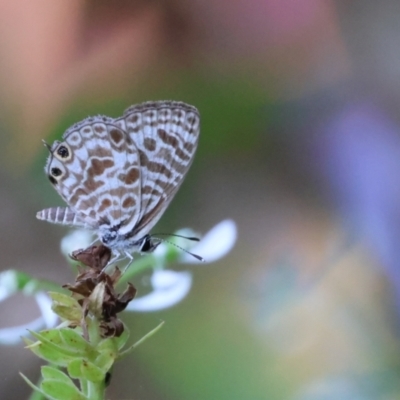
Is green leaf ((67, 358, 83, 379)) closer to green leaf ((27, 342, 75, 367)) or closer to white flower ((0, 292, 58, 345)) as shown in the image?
green leaf ((27, 342, 75, 367))

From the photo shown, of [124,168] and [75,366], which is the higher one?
[124,168]

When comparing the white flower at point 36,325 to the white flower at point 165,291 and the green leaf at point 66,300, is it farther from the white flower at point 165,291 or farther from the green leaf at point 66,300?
the green leaf at point 66,300

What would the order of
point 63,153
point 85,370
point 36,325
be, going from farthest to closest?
1. point 36,325
2. point 63,153
3. point 85,370

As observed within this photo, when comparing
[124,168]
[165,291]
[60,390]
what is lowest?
[60,390]

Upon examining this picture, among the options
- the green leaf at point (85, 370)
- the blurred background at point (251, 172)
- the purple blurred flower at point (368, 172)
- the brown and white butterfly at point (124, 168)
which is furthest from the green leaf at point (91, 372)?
the purple blurred flower at point (368, 172)

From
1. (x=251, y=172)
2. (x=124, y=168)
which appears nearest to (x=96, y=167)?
(x=124, y=168)

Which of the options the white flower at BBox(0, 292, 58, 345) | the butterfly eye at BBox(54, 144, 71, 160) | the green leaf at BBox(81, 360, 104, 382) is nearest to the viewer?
the green leaf at BBox(81, 360, 104, 382)

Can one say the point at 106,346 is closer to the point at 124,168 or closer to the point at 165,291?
the point at 124,168

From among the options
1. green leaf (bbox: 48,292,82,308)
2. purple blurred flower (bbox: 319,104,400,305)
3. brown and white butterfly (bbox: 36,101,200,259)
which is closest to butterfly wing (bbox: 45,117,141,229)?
brown and white butterfly (bbox: 36,101,200,259)
